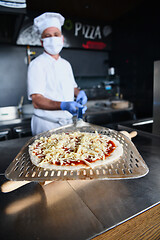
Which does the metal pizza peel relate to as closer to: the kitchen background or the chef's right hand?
the chef's right hand

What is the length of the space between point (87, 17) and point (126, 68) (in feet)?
4.15

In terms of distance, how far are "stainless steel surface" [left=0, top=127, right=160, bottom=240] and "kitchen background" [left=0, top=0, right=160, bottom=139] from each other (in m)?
2.34

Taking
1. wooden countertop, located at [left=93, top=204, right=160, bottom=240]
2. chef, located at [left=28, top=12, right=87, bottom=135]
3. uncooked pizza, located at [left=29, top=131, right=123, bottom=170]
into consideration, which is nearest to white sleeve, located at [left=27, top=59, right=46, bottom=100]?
chef, located at [left=28, top=12, right=87, bottom=135]

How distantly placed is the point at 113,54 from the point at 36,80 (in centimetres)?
271

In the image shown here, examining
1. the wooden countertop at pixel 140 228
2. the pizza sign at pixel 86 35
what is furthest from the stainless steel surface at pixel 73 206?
the pizza sign at pixel 86 35

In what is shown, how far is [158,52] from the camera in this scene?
291cm

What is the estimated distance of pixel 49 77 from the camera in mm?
1785

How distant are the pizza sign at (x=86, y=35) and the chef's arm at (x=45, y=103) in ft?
6.70

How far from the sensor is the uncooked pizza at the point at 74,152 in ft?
2.55

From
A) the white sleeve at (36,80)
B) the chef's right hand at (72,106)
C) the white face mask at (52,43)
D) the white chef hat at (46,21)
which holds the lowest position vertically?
the chef's right hand at (72,106)

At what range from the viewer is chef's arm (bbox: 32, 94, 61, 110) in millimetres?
1479

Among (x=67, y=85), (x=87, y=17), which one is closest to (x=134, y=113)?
(x=67, y=85)

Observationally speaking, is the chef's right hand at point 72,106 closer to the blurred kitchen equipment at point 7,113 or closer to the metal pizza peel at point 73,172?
the metal pizza peel at point 73,172

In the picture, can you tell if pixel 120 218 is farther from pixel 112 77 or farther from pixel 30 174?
pixel 112 77
